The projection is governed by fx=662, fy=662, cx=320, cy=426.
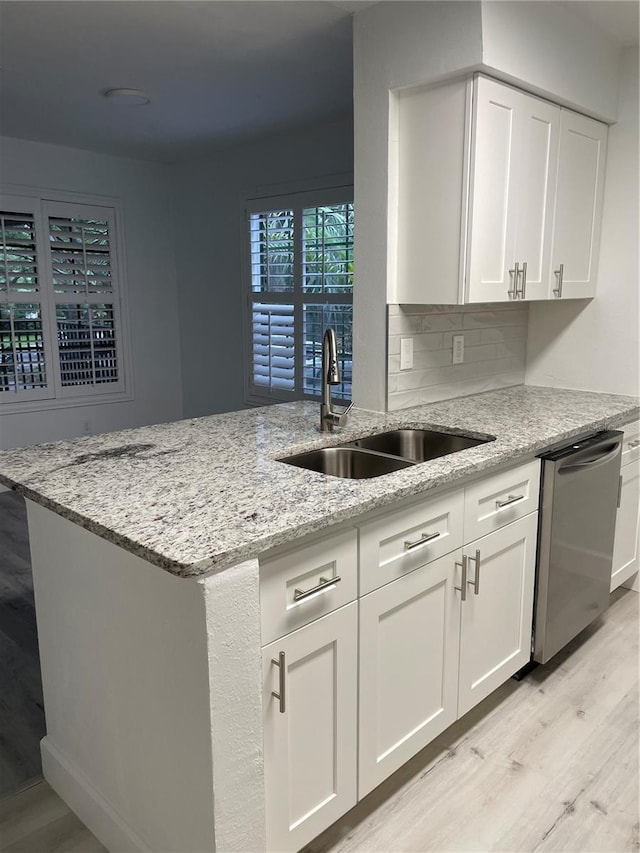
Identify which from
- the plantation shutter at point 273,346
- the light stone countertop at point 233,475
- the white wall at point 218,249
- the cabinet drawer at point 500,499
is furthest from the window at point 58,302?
the cabinet drawer at point 500,499

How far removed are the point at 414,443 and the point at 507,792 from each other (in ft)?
3.72

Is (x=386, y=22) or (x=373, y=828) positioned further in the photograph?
(x=386, y=22)

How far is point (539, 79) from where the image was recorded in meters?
2.38

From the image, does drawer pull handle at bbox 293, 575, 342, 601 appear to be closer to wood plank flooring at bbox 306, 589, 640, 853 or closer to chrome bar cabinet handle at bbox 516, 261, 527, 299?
wood plank flooring at bbox 306, 589, 640, 853

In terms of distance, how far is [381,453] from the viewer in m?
2.19

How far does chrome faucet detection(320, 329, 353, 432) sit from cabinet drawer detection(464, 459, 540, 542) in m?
0.55

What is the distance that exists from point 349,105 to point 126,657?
330cm

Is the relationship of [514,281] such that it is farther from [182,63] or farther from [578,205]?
[182,63]

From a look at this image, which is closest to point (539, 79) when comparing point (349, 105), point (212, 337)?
point (349, 105)

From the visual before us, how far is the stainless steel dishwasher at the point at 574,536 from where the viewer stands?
2.27 meters

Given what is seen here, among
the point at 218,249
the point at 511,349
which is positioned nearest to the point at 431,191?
the point at 511,349

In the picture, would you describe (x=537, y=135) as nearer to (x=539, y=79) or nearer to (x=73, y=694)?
(x=539, y=79)

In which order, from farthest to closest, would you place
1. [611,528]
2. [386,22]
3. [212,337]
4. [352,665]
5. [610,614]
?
1. [212,337]
2. [610,614]
3. [611,528]
4. [386,22]
5. [352,665]

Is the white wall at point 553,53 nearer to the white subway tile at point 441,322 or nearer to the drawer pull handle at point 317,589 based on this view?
the white subway tile at point 441,322
